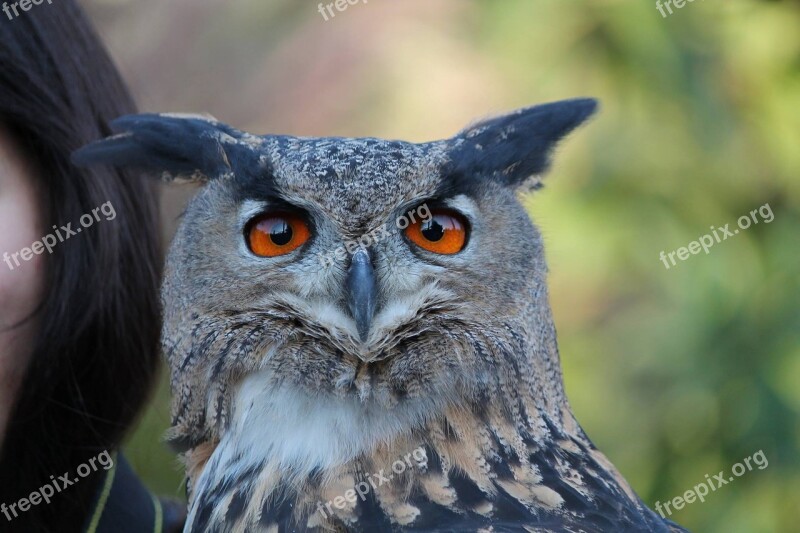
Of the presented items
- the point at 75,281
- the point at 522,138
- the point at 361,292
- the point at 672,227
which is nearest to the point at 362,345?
the point at 361,292

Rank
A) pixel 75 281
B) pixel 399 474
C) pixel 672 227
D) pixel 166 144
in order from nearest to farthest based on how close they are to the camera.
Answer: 1. pixel 399 474
2. pixel 166 144
3. pixel 75 281
4. pixel 672 227

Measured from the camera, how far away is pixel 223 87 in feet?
14.4

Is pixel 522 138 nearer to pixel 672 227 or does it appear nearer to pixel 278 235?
pixel 278 235

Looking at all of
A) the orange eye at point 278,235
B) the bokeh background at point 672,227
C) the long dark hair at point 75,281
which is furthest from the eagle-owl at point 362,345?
the bokeh background at point 672,227

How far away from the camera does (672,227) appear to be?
2.93 metres

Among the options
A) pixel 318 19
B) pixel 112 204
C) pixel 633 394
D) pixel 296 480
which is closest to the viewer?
pixel 296 480

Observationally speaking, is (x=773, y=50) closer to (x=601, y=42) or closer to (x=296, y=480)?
(x=601, y=42)

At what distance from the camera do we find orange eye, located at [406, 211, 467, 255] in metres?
1.37

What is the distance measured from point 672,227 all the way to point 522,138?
1568mm

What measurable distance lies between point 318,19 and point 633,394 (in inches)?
88.3

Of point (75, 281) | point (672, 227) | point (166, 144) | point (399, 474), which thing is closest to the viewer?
point (399, 474)

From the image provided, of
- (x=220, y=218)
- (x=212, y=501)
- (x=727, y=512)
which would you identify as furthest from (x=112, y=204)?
(x=727, y=512)

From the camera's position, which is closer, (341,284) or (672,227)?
(341,284)

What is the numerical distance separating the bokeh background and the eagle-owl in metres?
1.30
